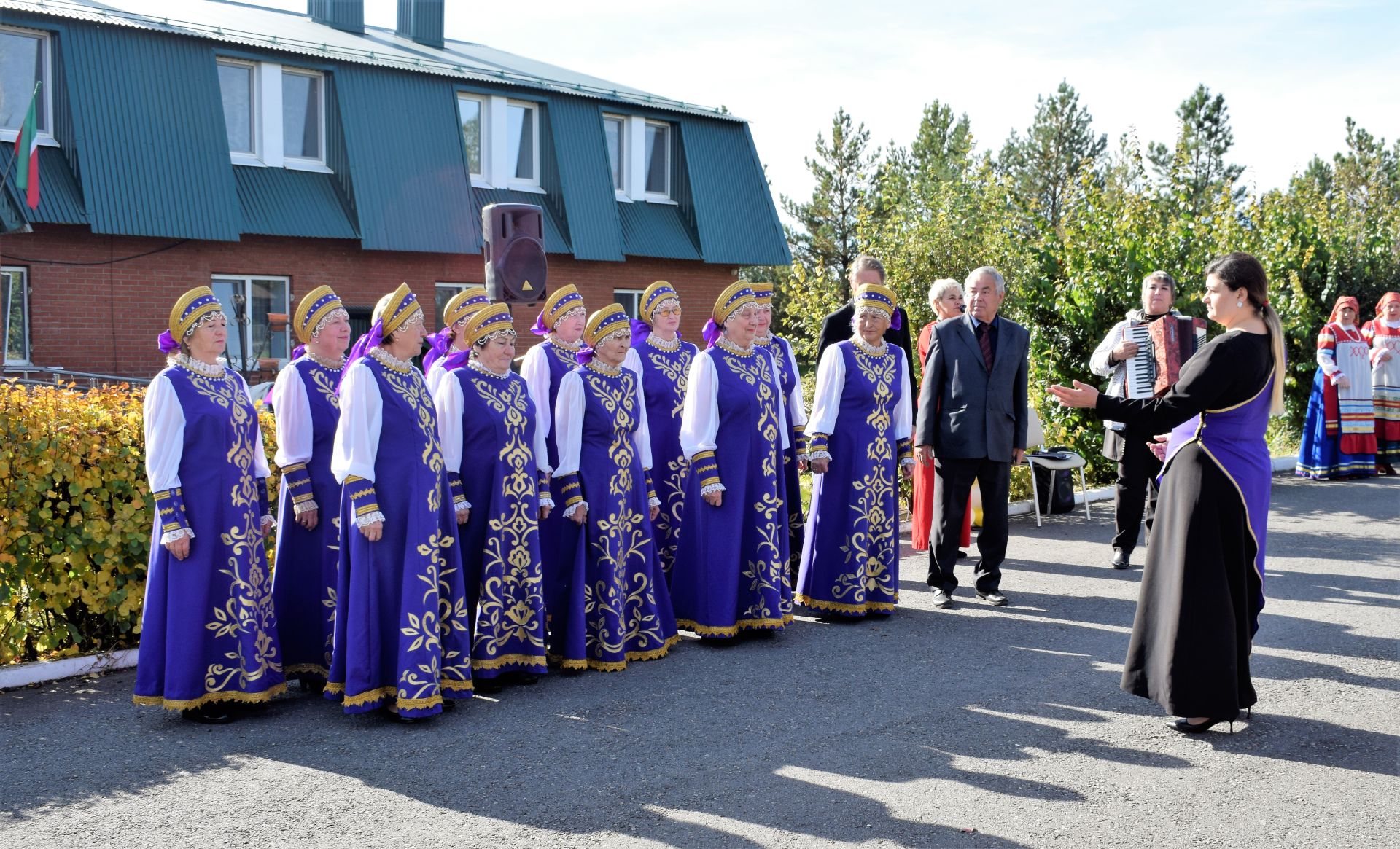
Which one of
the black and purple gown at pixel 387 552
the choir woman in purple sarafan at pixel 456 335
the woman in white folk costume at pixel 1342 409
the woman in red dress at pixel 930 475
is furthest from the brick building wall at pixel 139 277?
the woman in white folk costume at pixel 1342 409

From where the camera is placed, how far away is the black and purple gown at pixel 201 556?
5203 mm

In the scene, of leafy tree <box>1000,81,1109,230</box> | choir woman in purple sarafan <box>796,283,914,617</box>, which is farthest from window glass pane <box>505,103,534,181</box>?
leafy tree <box>1000,81,1109,230</box>

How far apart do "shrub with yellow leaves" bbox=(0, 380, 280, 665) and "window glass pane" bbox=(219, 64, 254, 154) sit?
11.5 meters

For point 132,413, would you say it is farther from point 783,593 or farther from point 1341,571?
point 1341,571

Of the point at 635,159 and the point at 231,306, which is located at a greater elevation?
the point at 635,159

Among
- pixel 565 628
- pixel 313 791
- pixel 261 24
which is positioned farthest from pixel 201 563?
pixel 261 24

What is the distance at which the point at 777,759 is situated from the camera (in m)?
4.88

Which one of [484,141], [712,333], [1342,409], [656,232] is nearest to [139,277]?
[484,141]

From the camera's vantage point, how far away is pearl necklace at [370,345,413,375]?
213 inches

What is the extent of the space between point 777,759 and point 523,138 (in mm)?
17286

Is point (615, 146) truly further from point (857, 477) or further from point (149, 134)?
point (857, 477)

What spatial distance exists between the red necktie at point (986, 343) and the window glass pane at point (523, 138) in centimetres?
1398

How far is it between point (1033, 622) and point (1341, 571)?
3017 millimetres

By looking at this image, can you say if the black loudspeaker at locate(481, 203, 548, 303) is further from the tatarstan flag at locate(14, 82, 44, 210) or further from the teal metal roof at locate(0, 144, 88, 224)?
the teal metal roof at locate(0, 144, 88, 224)
